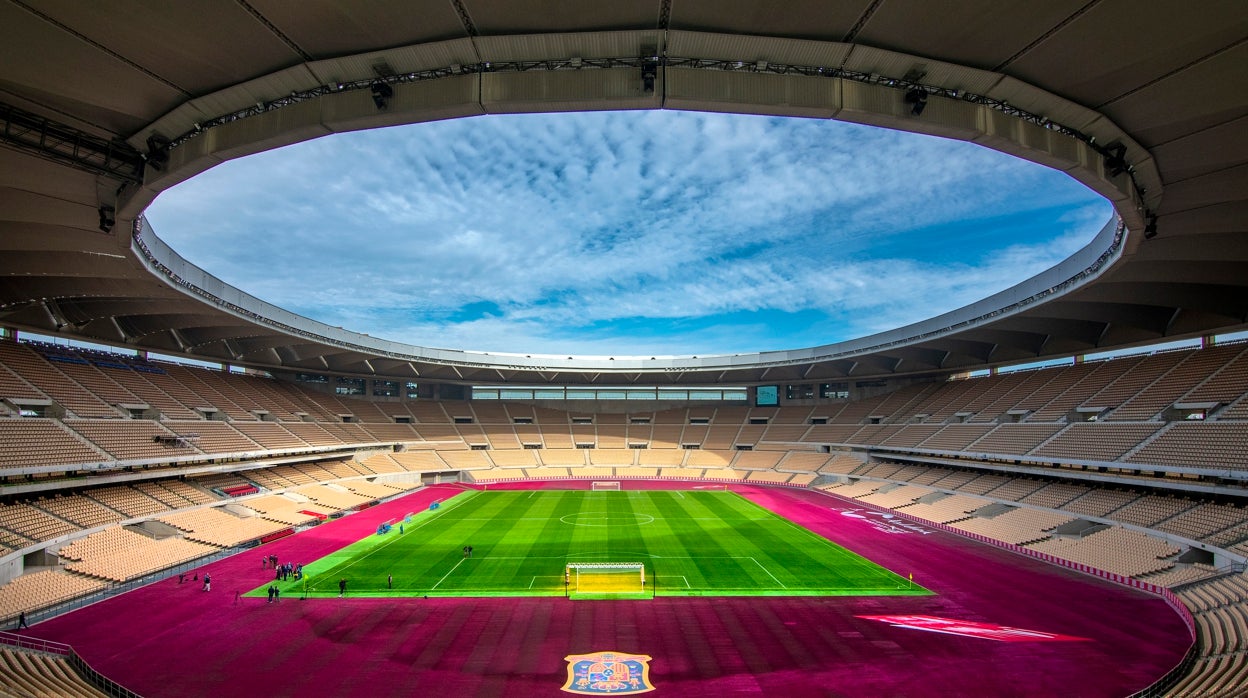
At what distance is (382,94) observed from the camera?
9602 mm

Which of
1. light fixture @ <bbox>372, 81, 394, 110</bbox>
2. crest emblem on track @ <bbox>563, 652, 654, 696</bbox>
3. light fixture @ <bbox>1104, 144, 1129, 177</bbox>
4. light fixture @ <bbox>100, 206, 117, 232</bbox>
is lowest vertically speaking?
crest emblem on track @ <bbox>563, 652, 654, 696</bbox>

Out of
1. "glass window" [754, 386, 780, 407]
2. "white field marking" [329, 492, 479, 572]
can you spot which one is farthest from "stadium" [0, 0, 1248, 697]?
"glass window" [754, 386, 780, 407]

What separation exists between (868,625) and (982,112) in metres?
16.3

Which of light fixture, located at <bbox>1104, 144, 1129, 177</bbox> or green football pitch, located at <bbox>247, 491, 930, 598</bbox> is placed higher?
light fixture, located at <bbox>1104, 144, 1129, 177</bbox>

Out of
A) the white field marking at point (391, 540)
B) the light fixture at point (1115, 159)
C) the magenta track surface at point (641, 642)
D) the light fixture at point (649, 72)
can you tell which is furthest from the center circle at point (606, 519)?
the light fixture at point (649, 72)

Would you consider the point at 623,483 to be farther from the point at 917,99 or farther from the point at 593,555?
the point at 917,99

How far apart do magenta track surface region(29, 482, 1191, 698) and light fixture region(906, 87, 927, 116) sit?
1392 centimetres

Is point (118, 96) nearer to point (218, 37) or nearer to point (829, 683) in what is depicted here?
point (218, 37)

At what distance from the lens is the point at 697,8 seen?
8.03 m

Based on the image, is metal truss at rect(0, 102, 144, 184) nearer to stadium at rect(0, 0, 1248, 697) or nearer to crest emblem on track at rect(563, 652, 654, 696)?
stadium at rect(0, 0, 1248, 697)

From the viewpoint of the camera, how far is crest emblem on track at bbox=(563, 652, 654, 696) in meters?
14.8

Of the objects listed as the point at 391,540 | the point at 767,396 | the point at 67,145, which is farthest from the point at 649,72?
the point at 767,396

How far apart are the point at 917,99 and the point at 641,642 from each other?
16453 millimetres

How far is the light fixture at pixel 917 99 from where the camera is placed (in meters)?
9.55
